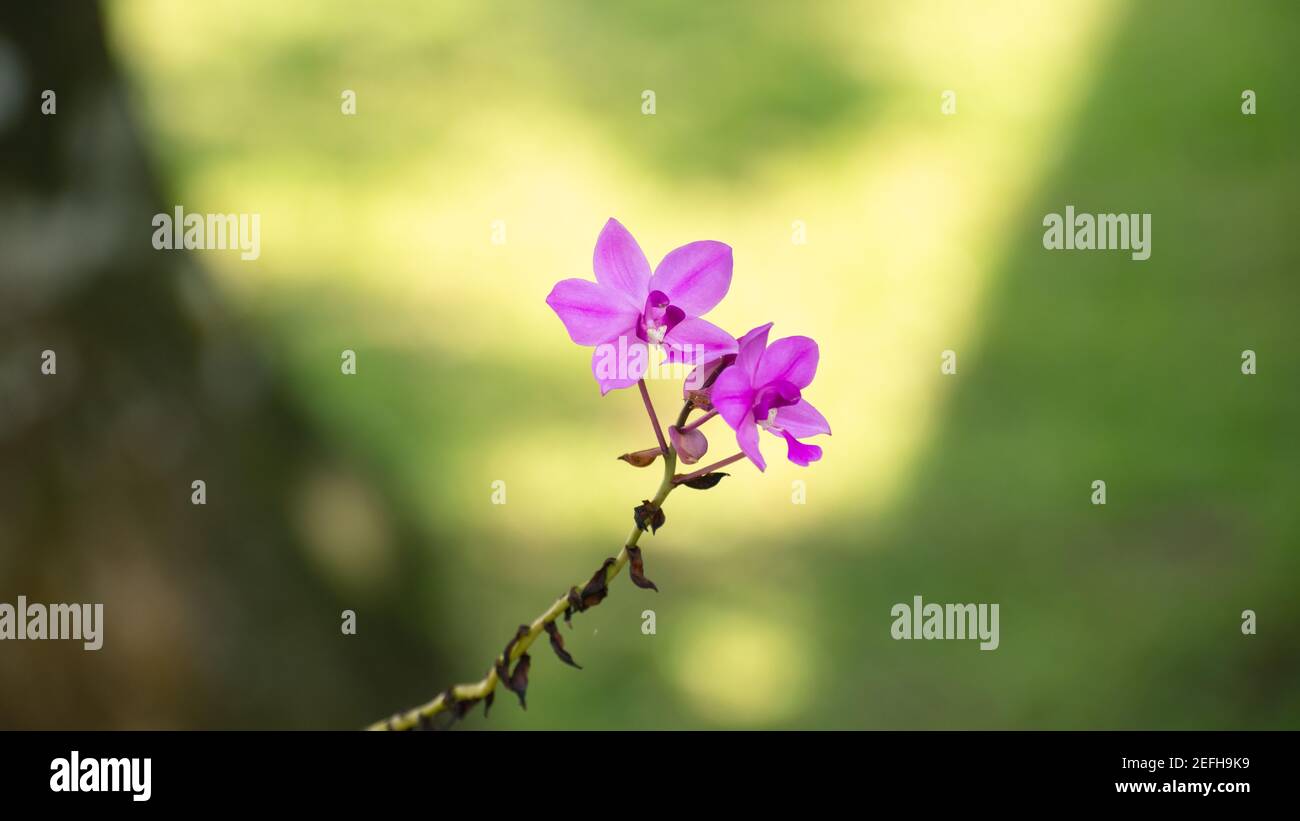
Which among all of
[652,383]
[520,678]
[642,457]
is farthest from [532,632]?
[652,383]

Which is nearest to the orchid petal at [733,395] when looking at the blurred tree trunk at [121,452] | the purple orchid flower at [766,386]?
the purple orchid flower at [766,386]

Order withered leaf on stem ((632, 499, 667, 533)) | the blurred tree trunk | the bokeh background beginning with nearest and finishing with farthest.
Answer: withered leaf on stem ((632, 499, 667, 533)) → the blurred tree trunk → the bokeh background

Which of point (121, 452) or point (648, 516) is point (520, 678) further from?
point (121, 452)

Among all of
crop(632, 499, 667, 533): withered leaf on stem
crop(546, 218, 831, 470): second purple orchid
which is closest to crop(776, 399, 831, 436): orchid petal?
crop(546, 218, 831, 470): second purple orchid

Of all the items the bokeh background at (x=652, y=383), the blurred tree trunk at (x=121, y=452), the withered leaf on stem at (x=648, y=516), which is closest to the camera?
the withered leaf on stem at (x=648, y=516)

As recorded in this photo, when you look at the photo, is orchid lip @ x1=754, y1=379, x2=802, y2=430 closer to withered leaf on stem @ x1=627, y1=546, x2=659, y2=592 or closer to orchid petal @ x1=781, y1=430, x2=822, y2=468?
orchid petal @ x1=781, y1=430, x2=822, y2=468

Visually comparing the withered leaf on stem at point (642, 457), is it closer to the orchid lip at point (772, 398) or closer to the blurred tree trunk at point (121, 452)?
the orchid lip at point (772, 398)

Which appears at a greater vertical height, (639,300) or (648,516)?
(639,300)
